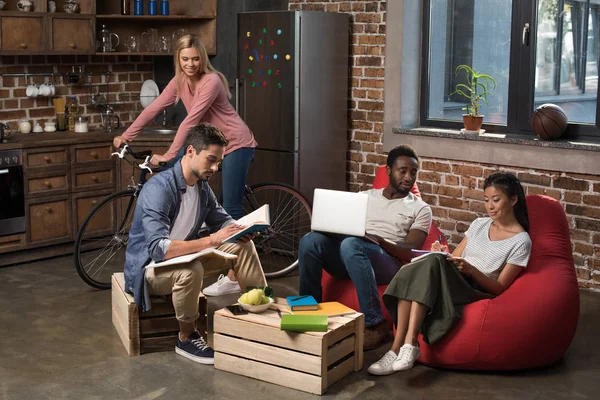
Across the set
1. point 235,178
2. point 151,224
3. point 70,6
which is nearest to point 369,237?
point 151,224

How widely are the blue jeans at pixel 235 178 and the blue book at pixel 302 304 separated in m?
1.44

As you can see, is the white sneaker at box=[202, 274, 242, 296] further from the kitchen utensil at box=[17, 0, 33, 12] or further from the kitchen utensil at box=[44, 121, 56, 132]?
the kitchen utensil at box=[17, 0, 33, 12]


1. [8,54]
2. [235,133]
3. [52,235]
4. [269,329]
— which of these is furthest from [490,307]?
[8,54]

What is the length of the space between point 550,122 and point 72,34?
339 cm

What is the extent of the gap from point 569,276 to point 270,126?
267cm

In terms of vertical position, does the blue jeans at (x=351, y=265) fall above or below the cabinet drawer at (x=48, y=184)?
Answer: below

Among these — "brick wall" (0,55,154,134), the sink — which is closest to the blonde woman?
the sink

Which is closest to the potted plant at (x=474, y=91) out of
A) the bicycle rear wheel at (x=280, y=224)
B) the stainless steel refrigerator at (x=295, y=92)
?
the stainless steel refrigerator at (x=295, y=92)

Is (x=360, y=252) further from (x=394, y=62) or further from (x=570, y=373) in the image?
(x=394, y=62)

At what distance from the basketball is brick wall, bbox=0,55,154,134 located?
331 centimetres

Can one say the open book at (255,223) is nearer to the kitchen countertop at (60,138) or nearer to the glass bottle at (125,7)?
the kitchen countertop at (60,138)

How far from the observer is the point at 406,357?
3.95 metres

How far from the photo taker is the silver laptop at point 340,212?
4.13 meters

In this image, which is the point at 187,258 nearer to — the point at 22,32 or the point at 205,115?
the point at 205,115
